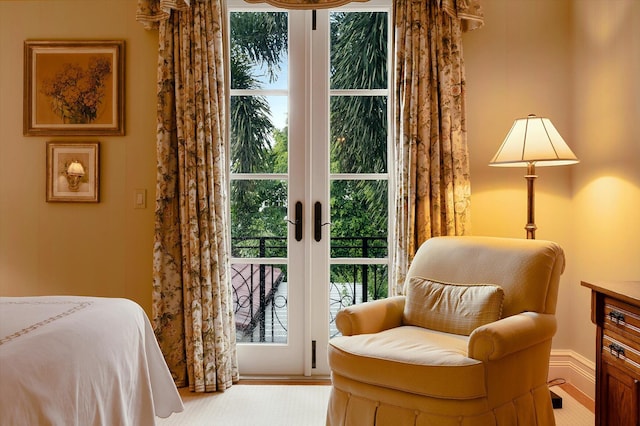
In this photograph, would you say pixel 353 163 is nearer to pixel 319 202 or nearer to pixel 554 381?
pixel 319 202

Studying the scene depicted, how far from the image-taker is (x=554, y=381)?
301 cm

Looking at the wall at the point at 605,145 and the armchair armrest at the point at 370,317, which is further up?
the wall at the point at 605,145

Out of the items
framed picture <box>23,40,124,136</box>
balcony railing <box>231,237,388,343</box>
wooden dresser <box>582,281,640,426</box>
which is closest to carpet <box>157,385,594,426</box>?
balcony railing <box>231,237,388,343</box>

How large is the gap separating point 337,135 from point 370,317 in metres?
1.33

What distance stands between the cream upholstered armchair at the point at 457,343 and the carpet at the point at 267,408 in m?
0.48

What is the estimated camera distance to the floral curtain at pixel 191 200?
9.63 feet

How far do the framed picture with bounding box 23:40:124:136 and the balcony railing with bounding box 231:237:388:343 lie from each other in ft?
3.95

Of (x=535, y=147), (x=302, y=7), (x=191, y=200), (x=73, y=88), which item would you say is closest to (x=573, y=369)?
(x=535, y=147)

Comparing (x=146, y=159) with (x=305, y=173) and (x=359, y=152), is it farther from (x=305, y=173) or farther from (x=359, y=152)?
(x=359, y=152)

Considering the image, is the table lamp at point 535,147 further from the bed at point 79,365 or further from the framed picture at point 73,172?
the framed picture at point 73,172

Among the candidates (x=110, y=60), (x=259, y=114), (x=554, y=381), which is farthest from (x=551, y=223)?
(x=110, y=60)

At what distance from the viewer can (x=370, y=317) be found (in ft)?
7.70

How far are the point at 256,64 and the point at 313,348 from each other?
1919 mm

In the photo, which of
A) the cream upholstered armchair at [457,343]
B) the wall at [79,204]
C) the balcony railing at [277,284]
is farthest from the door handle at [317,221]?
the wall at [79,204]
